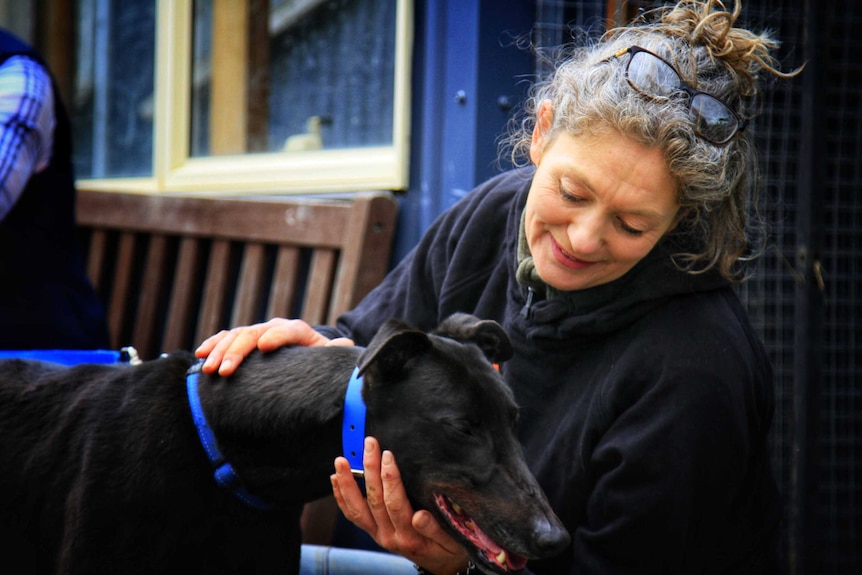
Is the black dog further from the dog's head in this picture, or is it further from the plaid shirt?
the plaid shirt

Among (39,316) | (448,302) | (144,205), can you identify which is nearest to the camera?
(448,302)

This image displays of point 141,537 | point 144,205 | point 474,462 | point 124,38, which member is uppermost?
point 124,38

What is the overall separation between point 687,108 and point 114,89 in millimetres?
4197

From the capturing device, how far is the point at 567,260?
2.38 m

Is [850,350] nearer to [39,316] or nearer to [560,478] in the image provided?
[560,478]

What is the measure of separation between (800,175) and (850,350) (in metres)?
0.86

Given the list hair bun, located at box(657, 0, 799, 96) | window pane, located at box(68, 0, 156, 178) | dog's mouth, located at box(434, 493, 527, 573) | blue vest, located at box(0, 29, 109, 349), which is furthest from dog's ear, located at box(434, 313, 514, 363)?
window pane, located at box(68, 0, 156, 178)

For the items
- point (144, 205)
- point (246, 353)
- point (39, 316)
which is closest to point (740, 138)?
point (246, 353)

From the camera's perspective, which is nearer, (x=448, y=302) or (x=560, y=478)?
(x=560, y=478)

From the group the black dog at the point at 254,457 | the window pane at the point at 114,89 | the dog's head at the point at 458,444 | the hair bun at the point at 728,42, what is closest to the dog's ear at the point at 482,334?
the black dog at the point at 254,457

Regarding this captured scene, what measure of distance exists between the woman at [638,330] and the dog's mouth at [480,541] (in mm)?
72

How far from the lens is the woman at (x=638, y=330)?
2252mm

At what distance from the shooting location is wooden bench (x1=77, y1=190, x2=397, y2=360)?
384 centimetres

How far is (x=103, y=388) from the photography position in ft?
8.00
